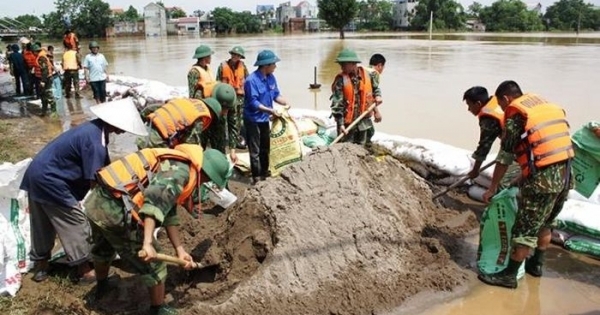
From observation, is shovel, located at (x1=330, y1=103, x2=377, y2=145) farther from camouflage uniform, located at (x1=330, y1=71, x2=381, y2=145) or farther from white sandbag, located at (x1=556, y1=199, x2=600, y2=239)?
white sandbag, located at (x1=556, y1=199, x2=600, y2=239)

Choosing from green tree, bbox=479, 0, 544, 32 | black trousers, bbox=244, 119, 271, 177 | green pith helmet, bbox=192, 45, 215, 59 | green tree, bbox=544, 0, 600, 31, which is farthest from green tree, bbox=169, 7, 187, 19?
black trousers, bbox=244, 119, 271, 177

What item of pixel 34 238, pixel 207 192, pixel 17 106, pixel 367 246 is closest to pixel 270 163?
pixel 207 192

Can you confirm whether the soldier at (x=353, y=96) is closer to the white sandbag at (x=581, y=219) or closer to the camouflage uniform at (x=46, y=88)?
the white sandbag at (x=581, y=219)

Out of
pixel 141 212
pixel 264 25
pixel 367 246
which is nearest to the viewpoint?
pixel 141 212

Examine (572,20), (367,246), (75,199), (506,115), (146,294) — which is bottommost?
(146,294)

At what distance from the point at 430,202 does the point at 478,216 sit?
530mm

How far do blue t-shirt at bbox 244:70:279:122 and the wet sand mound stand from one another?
1270 millimetres

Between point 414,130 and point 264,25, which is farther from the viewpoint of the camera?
point 264,25

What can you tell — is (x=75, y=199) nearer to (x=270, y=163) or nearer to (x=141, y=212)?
(x=141, y=212)

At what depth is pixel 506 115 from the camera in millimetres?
3119

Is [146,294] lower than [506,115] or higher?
lower

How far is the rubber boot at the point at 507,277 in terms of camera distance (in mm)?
3324

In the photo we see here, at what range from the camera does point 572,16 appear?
2388 inches

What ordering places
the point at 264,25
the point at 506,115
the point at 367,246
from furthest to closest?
the point at 264,25 < the point at 367,246 < the point at 506,115
